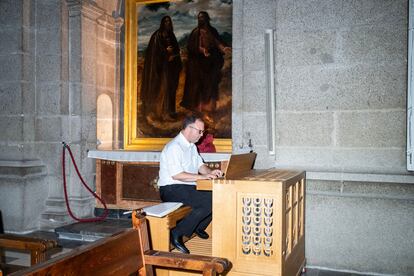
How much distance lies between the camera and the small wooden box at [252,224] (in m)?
3.29

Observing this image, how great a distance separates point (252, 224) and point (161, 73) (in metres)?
4.25

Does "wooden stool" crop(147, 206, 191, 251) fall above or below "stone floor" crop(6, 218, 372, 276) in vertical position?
above

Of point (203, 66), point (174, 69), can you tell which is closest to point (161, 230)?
point (203, 66)

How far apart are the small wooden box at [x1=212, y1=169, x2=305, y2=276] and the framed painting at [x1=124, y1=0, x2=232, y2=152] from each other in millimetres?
2927

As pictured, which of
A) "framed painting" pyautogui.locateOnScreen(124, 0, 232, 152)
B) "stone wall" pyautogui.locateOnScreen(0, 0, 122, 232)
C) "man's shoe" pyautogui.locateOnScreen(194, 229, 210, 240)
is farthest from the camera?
"framed painting" pyautogui.locateOnScreen(124, 0, 232, 152)

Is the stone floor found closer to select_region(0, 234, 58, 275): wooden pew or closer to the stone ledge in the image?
the stone ledge

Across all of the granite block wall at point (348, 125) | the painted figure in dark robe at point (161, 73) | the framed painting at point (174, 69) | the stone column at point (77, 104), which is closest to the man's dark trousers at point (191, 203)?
the granite block wall at point (348, 125)

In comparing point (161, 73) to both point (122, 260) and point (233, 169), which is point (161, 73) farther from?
point (122, 260)

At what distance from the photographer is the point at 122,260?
217 cm

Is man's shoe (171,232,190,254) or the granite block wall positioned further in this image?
the granite block wall

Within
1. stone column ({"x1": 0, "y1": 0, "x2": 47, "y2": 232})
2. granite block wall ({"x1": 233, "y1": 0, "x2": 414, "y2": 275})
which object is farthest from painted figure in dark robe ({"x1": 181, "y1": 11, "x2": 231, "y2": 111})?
stone column ({"x1": 0, "y1": 0, "x2": 47, "y2": 232})

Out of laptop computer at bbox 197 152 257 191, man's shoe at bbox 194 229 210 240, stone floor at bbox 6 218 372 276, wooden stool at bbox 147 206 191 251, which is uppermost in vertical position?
laptop computer at bbox 197 152 257 191

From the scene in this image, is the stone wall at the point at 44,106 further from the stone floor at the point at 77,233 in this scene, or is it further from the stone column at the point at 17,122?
the stone floor at the point at 77,233

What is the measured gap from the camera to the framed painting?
6.64 meters
